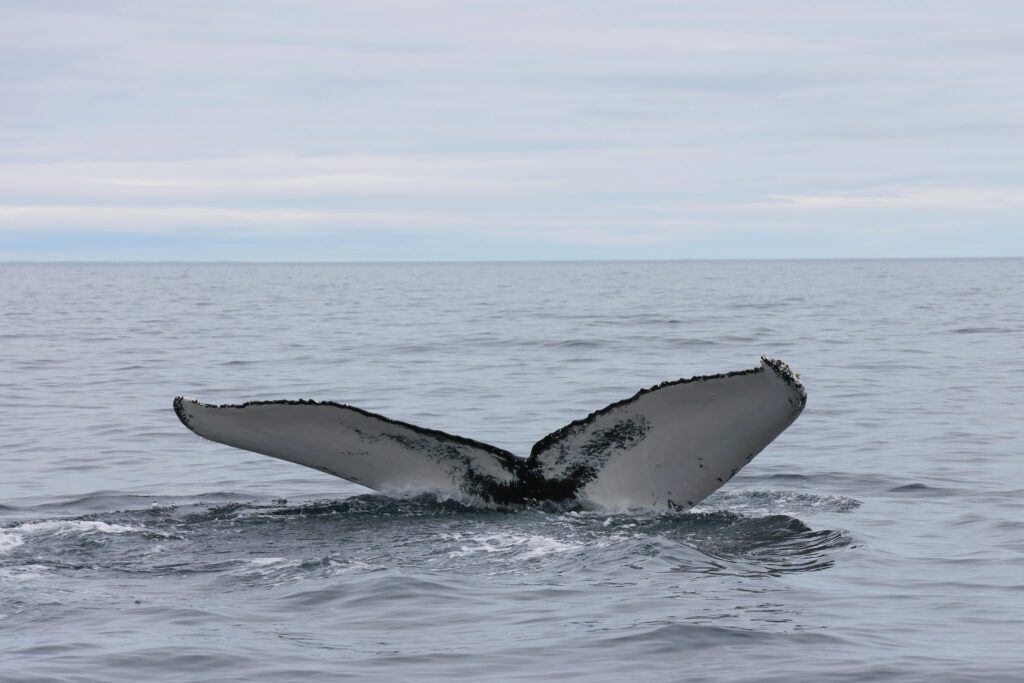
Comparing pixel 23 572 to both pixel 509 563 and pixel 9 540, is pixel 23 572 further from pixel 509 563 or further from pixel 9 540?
pixel 509 563

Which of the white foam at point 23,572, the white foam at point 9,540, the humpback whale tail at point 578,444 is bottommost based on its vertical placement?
the white foam at point 23,572

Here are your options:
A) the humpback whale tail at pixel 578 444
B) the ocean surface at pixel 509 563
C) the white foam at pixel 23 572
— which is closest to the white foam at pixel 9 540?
the ocean surface at pixel 509 563

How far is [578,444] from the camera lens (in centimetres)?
638

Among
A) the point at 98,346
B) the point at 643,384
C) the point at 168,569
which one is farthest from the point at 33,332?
the point at 168,569

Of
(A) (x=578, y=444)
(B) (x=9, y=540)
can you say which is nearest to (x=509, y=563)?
(A) (x=578, y=444)

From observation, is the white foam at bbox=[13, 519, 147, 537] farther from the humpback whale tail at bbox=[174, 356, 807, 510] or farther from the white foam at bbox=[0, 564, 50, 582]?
the humpback whale tail at bbox=[174, 356, 807, 510]

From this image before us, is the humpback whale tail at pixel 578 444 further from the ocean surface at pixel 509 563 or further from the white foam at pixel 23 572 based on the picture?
the white foam at pixel 23 572

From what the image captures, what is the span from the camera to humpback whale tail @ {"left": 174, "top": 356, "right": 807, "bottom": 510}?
5785 mm

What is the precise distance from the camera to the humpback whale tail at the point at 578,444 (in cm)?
579

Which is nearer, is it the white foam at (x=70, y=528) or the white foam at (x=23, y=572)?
the white foam at (x=23, y=572)

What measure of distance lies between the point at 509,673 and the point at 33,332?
2718cm

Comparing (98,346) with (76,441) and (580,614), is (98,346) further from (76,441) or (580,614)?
(580,614)

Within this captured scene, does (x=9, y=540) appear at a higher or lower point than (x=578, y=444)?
lower

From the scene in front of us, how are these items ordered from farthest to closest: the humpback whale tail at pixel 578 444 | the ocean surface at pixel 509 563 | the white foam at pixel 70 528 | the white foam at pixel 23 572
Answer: the white foam at pixel 70 528 < the white foam at pixel 23 572 < the humpback whale tail at pixel 578 444 < the ocean surface at pixel 509 563
